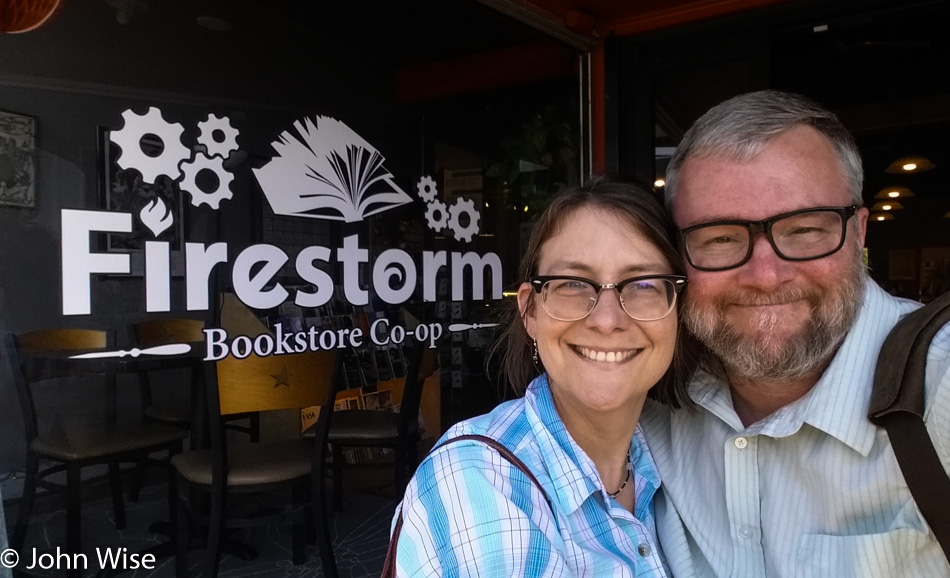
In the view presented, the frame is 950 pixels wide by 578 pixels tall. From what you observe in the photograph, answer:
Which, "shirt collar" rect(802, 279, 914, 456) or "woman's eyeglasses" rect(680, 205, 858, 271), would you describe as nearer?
"shirt collar" rect(802, 279, 914, 456)

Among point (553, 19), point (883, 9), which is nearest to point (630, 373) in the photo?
point (553, 19)

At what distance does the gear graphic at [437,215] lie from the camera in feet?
8.54

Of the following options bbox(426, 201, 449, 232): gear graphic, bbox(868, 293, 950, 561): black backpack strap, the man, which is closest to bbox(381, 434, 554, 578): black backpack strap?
the man

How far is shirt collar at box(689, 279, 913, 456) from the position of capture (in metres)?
1.04

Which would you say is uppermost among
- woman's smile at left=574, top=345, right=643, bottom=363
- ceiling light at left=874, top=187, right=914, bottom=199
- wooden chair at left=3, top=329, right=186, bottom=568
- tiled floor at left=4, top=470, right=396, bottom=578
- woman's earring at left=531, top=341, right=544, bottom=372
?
ceiling light at left=874, top=187, right=914, bottom=199

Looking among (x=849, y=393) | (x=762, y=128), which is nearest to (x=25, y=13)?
(x=762, y=128)

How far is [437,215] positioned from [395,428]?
918 millimetres

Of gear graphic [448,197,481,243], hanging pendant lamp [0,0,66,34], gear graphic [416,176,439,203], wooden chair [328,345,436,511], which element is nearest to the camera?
hanging pendant lamp [0,0,66,34]

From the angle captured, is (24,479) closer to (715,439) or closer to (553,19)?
(715,439)

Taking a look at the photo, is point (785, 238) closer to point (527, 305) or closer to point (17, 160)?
point (527, 305)

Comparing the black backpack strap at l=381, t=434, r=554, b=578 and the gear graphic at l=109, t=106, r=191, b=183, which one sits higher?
the gear graphic at l=109, t=106, r=191, b=183

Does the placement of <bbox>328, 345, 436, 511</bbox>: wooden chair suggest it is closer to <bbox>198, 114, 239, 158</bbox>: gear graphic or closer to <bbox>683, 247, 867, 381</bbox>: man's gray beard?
<bbox>198, 114, 239, 158</bbox>: gear graphic

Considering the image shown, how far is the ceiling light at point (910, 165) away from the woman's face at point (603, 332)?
15.3 feet

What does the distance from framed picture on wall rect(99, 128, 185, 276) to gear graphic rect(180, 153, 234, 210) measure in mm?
37
